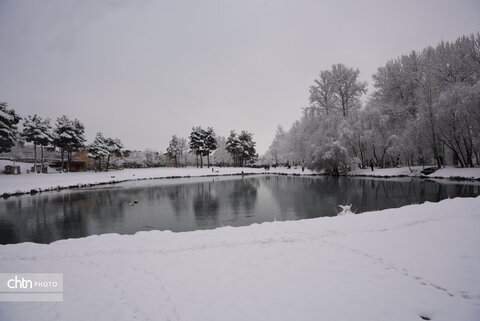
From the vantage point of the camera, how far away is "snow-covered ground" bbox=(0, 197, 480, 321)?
4016 mm

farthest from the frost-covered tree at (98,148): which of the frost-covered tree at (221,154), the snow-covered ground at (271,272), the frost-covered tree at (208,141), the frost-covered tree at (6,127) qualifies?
the frost-covered tree at (221,154)

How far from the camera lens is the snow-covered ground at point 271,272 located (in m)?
4.02

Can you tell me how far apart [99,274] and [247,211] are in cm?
1089

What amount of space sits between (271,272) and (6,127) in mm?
40817

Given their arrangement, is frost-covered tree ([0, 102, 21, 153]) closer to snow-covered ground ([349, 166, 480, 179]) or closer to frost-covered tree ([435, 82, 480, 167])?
snow-covered ground ([349, 166, 480, 179])

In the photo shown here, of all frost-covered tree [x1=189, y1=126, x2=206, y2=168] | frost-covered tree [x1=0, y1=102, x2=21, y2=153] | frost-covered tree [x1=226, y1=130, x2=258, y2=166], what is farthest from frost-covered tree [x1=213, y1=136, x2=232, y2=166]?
frost-covered tree [x1=0, y1=102, x2=21, y2=153]

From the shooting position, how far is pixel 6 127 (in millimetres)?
31703

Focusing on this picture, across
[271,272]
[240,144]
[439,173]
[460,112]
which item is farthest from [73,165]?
[460,112]

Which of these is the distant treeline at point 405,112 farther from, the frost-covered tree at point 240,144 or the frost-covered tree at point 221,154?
the frost-covered tree at point 221,154

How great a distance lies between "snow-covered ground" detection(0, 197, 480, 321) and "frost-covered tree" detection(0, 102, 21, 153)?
32.6m

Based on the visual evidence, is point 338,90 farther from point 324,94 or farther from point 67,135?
point 67,135

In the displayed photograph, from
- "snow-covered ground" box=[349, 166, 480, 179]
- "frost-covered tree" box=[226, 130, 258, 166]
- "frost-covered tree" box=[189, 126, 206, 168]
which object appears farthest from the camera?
"frost-covered tree" box=[226, 130, 258, 166]

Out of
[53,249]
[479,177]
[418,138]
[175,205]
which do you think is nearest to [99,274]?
[53,249]

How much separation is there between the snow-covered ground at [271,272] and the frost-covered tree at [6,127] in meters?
32.6
